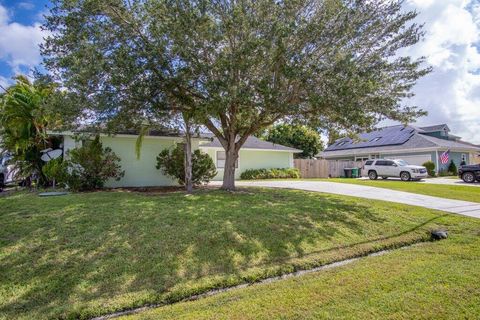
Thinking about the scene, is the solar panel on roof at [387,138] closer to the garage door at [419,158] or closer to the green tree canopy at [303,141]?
the garage door at [419,158]

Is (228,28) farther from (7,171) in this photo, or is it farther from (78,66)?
(7,171)

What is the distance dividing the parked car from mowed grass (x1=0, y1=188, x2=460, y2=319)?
50.1 ft

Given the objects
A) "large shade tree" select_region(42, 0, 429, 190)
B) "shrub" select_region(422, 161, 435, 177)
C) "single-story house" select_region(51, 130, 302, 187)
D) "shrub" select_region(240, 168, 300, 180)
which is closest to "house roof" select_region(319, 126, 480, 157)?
"shrub" select_region(422, 161, 435, 177)

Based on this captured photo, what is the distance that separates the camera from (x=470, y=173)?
20922 mm

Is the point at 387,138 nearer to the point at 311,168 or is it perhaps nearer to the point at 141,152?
the point at 311,168

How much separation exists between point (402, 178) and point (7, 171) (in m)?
26.3

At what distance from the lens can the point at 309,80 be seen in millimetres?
10164

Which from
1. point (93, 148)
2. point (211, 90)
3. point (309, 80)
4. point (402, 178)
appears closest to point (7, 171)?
point (93, 148)

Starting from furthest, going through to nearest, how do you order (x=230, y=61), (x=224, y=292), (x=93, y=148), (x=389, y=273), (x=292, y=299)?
(x=93, y=148), (x=230, y=61), (x=389, y=273), (x=224, y=292), (x=292, y=299)

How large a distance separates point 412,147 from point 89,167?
28375 mm

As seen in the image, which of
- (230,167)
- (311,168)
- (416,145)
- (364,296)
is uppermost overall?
(416,145)

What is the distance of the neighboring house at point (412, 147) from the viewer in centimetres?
2805

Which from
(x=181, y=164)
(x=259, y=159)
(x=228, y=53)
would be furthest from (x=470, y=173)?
(x=228, y=53)

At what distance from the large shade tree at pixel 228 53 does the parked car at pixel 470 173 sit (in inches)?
576
